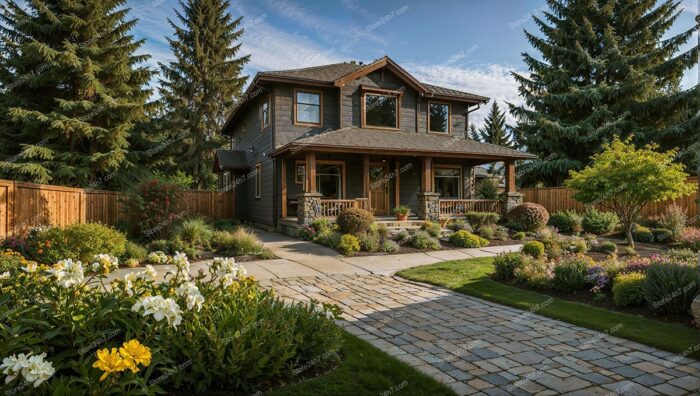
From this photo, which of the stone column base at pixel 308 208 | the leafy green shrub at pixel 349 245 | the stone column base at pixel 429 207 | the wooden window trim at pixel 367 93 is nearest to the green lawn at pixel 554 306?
the leafy green shrub at pixel 349 245

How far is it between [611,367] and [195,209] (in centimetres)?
1678

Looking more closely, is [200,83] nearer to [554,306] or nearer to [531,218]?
[531,218]

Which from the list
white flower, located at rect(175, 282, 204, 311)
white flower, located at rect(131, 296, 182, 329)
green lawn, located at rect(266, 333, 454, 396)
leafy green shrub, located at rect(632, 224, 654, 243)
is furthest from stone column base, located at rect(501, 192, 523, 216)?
white flower, located at rect(131, 296, 182, 329)

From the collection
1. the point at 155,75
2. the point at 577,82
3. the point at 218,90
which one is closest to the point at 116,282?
the point at 155,75

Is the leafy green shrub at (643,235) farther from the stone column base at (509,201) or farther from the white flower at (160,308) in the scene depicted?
the white flower at (160,308)

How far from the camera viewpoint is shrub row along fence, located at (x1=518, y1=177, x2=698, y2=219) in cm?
1560

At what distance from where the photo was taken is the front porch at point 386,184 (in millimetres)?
15685

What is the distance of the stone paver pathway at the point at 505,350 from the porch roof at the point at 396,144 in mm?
8411

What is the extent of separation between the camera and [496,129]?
37438mm

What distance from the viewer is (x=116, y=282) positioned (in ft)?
10.8

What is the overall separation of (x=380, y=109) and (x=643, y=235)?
10.7 m

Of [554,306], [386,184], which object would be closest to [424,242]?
[386,184]

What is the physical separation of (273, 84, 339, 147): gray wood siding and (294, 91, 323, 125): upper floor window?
6.7 inches

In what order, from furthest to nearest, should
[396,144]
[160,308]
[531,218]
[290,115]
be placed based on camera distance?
[290,115] < [396,144] < [531,218] < [160,308]
